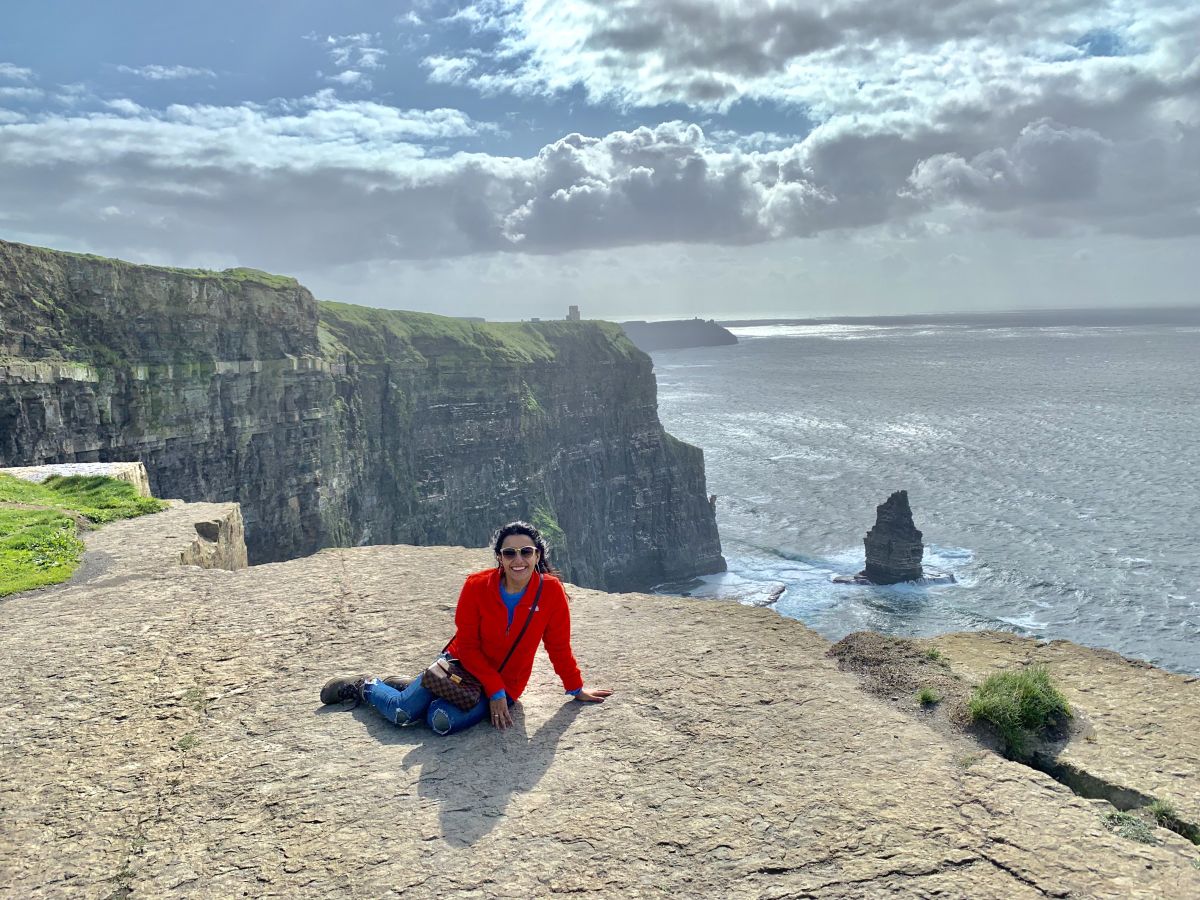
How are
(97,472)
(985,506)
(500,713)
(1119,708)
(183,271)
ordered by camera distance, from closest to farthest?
(500,713), (1119,708), (97,472), (183,271), (985,506)

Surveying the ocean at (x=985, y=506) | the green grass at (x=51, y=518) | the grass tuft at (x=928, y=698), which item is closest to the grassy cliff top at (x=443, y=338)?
the ocean at (x=985, y=506)

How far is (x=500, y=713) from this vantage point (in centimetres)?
638

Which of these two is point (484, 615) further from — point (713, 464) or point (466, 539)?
point (713, 464)

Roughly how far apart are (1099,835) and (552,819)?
144 inches

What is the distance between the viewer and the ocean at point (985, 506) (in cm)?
5275

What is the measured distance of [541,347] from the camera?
77875mm

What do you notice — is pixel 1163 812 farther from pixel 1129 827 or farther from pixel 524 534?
pixel 524 534

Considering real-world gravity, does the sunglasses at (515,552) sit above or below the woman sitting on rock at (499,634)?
above

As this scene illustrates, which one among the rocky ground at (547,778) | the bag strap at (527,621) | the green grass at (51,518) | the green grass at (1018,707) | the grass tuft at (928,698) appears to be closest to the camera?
the rocky ground at (547,778)

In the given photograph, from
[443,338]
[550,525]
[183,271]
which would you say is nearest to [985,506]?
[550,525]

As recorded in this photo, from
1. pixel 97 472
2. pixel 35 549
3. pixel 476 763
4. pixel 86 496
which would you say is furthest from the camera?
pixel 97 472

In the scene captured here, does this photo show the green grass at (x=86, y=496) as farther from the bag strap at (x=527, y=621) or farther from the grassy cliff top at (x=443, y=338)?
the grassy cliff top at (x=443, y=338)

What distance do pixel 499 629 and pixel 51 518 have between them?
33.9 feet

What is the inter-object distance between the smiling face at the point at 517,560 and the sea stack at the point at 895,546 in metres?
59.7
